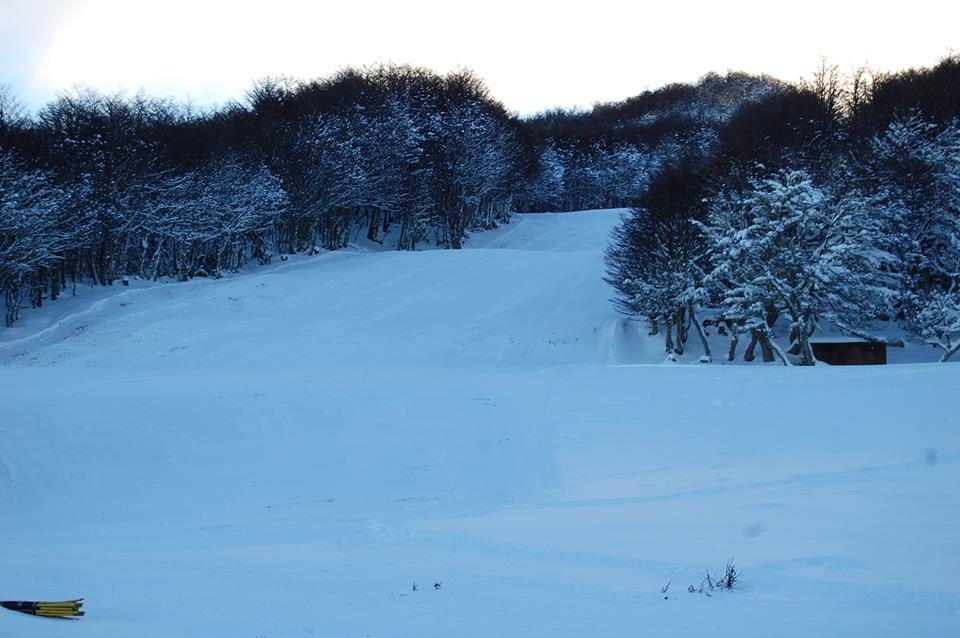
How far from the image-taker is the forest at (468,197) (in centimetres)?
3244

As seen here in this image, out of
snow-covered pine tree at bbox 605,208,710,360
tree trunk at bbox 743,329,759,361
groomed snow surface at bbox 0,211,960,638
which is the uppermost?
snow-covered pine tree at bbox 605,208,710,360

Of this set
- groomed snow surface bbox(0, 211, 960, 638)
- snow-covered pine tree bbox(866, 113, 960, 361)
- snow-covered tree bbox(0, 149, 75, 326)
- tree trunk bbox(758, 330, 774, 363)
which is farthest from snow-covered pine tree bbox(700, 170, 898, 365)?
snow-covered tree bbox(0, 149, 75, 326)

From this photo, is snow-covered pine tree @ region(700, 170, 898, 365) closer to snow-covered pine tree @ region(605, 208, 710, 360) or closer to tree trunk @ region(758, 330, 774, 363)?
tree trunk @ region(758, 330, 774, 363)

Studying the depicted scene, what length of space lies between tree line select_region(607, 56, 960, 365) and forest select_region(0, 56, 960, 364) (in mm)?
118

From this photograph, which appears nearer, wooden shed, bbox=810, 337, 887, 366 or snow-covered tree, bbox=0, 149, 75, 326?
wooden shed, bbox=810, 337, 887, 366

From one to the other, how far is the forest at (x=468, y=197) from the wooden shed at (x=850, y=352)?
0.82 m

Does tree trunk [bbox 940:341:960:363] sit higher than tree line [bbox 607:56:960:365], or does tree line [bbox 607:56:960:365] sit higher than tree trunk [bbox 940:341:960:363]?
tree line [bbox 607:56:960:365]

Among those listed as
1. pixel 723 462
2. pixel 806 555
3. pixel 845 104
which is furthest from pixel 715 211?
pixel 806 555

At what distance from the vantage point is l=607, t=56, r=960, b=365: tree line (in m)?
31.3

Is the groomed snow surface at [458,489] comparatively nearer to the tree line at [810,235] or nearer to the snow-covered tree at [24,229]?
the snow-covered tree at [24,229]

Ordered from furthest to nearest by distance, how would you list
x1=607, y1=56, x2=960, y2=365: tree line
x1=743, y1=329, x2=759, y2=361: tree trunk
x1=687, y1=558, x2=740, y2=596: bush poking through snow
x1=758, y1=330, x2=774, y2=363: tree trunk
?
x1=743, y1=329, x2=759, y2=361: tree trunk < x1=758, y1=330, x2=774, y2=363: tree trunk < x1=607, y1=56, x2=960, y2=365: tree line < x1=687, y1=558, x2=740, y2=596: bush poking through snow

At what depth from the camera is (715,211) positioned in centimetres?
3512

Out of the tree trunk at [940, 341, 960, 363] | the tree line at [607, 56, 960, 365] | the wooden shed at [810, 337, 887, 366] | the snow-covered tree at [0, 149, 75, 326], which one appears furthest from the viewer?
the snow-covered tree at [0, 149, 75, 326]

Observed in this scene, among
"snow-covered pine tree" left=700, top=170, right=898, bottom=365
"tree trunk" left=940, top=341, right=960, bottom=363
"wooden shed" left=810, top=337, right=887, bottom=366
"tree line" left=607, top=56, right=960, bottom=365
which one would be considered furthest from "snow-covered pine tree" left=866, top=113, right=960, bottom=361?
"snow-covered pine tree" left=700, top=170, right=898, bottom=365
